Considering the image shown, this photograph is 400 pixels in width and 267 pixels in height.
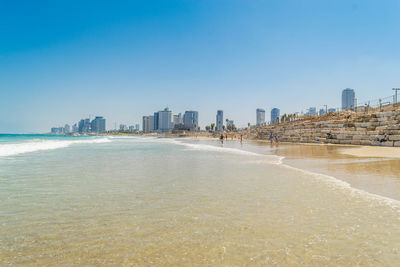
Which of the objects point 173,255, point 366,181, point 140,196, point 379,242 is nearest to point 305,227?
point 379,242

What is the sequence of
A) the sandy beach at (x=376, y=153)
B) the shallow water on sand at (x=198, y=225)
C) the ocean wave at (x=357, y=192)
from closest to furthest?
the shallow water on sand at (x=198, y=225) < the ocean wave at (x=357, y=192) < the sandy beach at (x=376, y=153)

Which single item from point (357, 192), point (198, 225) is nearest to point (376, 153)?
point (357, 192)

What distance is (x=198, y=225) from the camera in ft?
14.1

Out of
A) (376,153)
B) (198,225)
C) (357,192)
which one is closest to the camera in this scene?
(198,225)

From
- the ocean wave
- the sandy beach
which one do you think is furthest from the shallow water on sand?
the sandy beach

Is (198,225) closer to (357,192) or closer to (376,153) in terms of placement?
(357,192)

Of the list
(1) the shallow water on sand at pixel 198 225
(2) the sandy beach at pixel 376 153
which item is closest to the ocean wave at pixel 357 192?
(1) the shallow water on sand at pixel 198 225

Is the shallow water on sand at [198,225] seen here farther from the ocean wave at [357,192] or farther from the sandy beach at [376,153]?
the sandy beach at [376,153]

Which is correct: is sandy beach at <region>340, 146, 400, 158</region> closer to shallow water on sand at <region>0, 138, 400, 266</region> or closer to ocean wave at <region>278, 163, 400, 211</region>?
ocean wave at <region>278, 163, 400, 211</region>

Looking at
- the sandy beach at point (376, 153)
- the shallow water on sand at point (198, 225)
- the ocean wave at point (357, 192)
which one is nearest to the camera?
the shallow water on sand at point (198, 225)

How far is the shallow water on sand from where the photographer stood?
323 cm

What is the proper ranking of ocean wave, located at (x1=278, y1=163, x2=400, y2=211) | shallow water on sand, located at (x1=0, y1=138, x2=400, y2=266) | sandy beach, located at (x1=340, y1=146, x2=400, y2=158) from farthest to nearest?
1. sandy beach, located at (x1=340, y1=146, x2=400, y2=158)
2. ocean wave, located at (x1=278, y1=163, x2=400, y2=211)
3. shallow water on sand, located at (x1=0, y1=138, x2=400, y2=266)

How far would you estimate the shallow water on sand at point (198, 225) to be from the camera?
10.6 ft

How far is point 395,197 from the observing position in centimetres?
604
